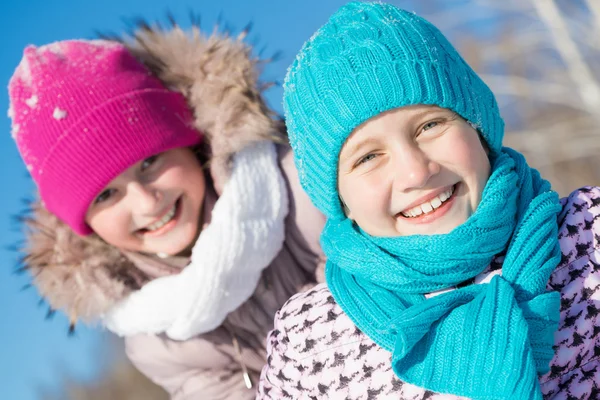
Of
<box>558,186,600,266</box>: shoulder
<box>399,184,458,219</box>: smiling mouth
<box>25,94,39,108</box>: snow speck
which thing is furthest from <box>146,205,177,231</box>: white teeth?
<box>558,186,600,266</box>: shoulder

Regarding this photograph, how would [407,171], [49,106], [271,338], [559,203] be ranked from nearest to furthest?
[407,171], [559,203], [271,338], [49,106]

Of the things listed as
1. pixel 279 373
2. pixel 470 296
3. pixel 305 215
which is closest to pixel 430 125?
pixel 470 296

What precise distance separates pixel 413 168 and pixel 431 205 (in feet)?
0.45

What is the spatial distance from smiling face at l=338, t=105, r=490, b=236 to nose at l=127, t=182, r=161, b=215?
1.04m

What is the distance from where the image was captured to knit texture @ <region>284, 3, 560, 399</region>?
155cm

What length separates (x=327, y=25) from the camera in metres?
1.89

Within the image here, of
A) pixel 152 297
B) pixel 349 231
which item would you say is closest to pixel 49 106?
pixel 152 297

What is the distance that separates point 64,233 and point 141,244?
0.36m

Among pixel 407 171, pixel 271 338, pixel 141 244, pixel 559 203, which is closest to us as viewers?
pixel 407 171

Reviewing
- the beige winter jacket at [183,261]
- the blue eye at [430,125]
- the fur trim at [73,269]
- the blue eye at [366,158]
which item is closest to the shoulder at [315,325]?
the blue eye at [366,158]

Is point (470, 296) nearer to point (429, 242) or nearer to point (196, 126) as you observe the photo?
point (429, 242)

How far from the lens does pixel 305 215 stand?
2.68 meters

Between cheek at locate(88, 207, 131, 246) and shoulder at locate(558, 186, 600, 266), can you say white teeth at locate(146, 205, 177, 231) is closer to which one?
cheek at locate(88, 207, 131, 246)

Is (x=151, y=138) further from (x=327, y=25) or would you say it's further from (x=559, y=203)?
(x=559, y=203)
